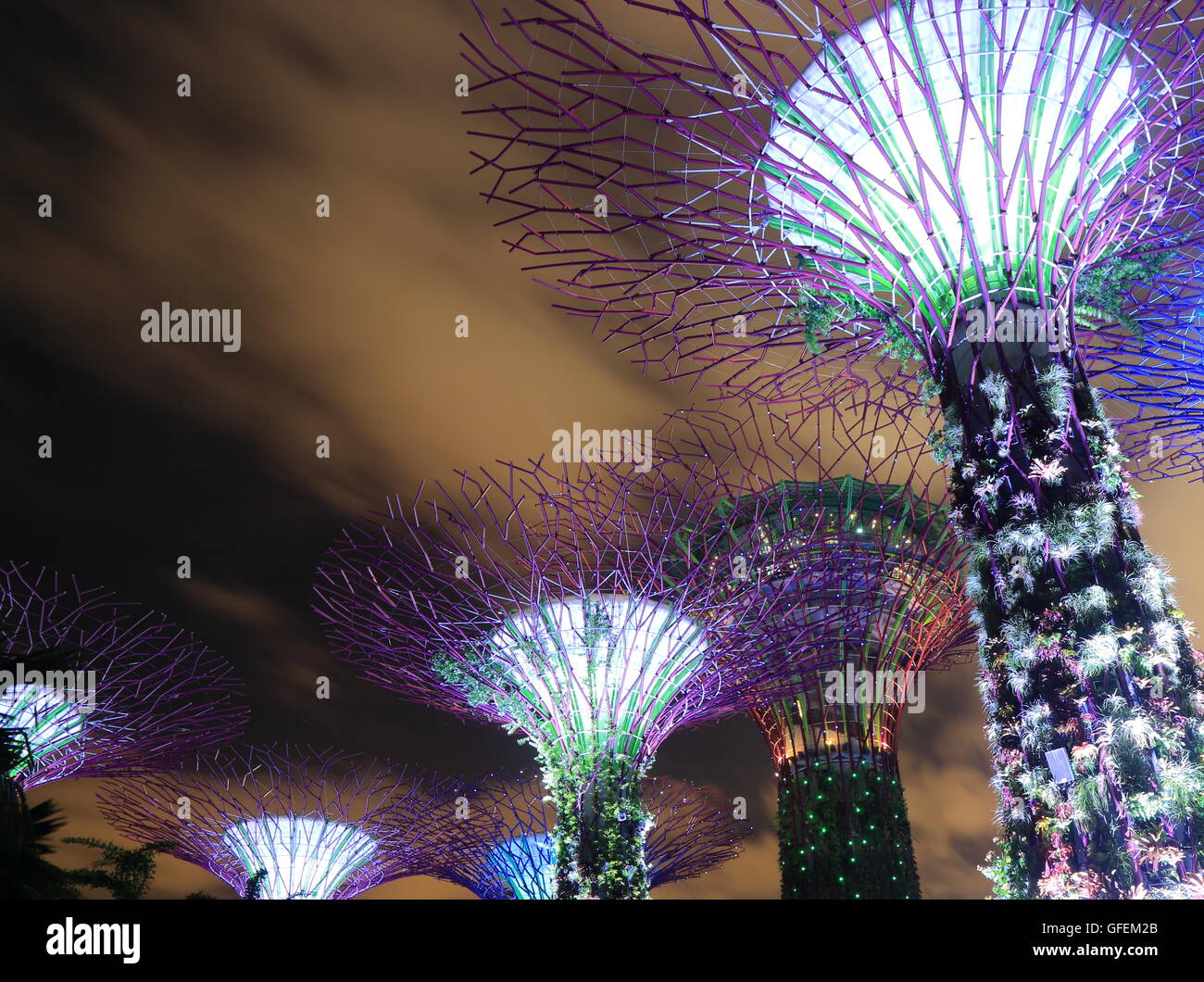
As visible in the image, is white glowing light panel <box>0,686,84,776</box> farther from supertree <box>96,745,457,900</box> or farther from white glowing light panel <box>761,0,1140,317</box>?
white glowing light panel <box>761,0,1140,317</box>

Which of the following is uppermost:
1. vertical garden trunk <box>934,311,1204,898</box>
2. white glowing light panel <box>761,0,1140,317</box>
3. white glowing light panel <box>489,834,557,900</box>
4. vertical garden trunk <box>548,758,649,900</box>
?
white glowing light panel <box>761,0,1140,317</box>

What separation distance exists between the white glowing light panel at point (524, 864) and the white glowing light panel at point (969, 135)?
2795 cm

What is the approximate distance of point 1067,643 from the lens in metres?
8.28

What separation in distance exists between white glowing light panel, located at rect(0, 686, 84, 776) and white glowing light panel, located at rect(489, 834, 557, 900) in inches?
608

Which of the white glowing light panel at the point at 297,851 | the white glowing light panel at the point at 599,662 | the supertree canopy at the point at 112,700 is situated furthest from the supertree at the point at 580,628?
the white glowing light panel at the point at 297,851

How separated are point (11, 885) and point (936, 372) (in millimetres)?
8747

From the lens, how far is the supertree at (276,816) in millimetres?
29281

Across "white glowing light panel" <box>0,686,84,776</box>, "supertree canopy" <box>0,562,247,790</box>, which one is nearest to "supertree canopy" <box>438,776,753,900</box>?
"supertree canopy" <box>0,562,247,790</box>

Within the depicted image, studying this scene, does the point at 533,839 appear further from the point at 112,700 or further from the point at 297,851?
the point at 112,700

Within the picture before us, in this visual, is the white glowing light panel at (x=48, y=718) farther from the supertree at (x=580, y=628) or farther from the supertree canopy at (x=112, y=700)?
the supertree at (x=580, y=628)

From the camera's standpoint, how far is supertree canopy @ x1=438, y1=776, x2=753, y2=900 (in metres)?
32.9

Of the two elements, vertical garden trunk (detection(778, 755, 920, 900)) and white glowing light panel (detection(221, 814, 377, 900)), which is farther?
white glowing light panel (detection(221, 814, 377, 900))

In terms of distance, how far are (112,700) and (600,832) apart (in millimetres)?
13187
